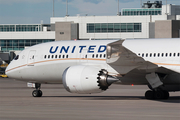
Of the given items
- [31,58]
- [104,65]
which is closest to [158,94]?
[104,65]

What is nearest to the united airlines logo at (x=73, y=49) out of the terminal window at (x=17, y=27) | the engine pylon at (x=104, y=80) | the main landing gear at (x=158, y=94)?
the engine pylon at (x=104, y=80)

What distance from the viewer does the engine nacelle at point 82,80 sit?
18.5 meters

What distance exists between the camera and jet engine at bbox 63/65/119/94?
60.8 feet

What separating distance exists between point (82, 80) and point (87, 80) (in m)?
0.27

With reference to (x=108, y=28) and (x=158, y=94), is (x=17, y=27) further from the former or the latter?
(x=158, y=94)

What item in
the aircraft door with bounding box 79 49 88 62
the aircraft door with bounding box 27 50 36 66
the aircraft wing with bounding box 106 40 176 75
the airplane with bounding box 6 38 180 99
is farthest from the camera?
the aircraft door with bounding box 27 50 36 66

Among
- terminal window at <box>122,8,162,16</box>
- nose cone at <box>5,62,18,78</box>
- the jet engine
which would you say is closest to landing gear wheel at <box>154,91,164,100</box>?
the jet engine

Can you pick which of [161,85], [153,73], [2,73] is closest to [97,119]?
[153,73]

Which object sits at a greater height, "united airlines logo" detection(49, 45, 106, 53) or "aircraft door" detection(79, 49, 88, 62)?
"united airlines logo" detection(49, 45, 106, 53)

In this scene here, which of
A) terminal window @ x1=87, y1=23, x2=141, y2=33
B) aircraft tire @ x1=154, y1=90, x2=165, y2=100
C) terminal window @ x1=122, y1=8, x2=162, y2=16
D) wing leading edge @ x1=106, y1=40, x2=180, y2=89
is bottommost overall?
aircraft tire @ x1=154, y1=90, x2=165, y2=100

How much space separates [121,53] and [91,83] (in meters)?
2.25

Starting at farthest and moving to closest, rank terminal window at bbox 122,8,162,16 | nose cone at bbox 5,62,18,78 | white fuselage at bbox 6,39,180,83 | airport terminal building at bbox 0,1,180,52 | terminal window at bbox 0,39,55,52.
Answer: terminal window at bbox 122,8,162,16 < terminal window at bbox 0,39,55,52 < airport terminal building at bbox 0,1,180,52 < nose cone at bbox 5,62,18,78 < white fuselage at bbox 6,39,180,83

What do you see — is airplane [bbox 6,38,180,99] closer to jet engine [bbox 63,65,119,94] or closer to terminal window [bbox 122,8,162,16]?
jet engine [bbox 63,65,119,94]

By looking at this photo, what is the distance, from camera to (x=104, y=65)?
65.7 ft
